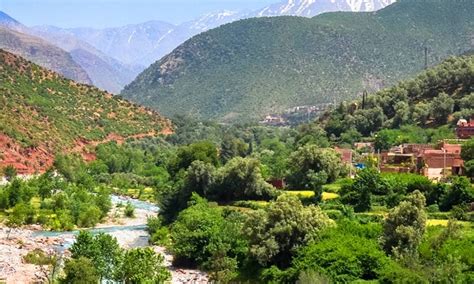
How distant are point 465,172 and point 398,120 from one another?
4149 cm

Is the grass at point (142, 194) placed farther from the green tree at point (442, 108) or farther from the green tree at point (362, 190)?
the green tree at point (362, 190)

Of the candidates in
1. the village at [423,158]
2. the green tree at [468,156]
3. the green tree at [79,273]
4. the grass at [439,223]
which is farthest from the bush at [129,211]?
the green tree at [79,273]

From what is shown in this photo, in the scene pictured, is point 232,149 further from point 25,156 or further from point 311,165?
point 311,165

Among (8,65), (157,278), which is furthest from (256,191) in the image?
(8,65)

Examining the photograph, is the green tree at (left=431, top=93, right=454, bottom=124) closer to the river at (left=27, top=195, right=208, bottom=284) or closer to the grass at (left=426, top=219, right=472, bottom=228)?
the river at (left=27, top=195, right=208, bottom=284)

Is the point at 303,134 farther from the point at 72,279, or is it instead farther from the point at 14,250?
the point at 72,279

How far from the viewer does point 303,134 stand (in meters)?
109

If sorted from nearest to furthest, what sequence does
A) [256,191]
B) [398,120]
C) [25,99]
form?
[256,191]
[398,120]
[25,99]

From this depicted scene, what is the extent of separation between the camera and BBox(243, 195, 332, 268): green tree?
1714 inches

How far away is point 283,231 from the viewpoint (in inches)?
1715

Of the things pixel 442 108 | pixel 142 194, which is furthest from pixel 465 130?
pixel 142 194

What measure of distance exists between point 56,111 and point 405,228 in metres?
104

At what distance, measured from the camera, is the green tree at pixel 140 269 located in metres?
38.1

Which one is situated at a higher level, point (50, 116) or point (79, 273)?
point (79, 273)
